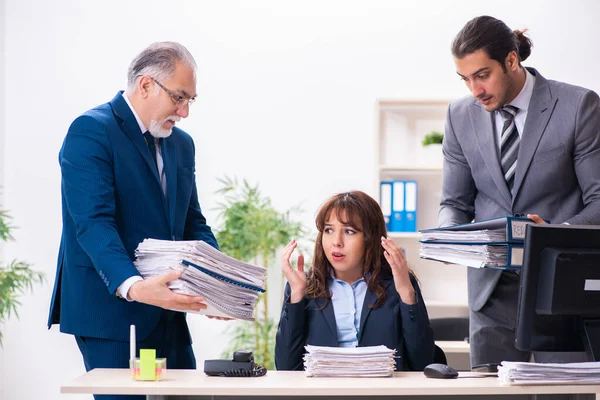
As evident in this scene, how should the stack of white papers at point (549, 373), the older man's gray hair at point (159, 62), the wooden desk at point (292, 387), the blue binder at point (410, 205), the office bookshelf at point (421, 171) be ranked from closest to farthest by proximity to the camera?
1. the wooden desk at point (292, 387)
2. the stack of white papers at point (549, 373)
3. the older man's gray hair at point (159, 62)
4. the blue binder at point (410, 205)
5. the office bookshelf at point (421, 171)

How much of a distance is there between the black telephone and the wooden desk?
0.09 feet

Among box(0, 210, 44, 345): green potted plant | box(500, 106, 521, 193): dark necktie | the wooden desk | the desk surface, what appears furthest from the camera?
box(0, 210, 44, 345): green potted plant

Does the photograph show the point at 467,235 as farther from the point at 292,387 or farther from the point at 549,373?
the point at 292,387

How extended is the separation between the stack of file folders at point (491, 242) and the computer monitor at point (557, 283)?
174 millimetres

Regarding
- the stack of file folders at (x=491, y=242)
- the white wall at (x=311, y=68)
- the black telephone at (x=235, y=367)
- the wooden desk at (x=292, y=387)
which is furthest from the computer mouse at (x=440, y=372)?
the white wall at (x=311, y=68)

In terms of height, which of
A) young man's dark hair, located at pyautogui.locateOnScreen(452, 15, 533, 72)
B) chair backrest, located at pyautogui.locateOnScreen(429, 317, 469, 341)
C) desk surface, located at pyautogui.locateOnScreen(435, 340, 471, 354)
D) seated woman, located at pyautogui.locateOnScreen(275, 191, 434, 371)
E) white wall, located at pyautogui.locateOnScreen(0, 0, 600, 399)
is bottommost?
desk surface, located at pyautogui.locateOnScreen(435, 340, 471, 354)

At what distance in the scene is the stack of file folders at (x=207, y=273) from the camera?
2.06m

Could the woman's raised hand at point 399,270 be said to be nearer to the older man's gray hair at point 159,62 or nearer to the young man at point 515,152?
the young man at point 515,152

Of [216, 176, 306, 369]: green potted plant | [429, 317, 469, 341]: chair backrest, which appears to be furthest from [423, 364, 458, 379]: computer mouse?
[216, 176, 306, 369]: green potted plant

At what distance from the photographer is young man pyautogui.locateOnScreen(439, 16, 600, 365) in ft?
8.23

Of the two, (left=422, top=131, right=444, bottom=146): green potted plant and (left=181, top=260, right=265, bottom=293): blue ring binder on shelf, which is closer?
(left=181, top=260, right=265, bottom=293): blue ring binder on shelf

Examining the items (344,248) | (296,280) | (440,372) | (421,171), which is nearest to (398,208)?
(421,171)

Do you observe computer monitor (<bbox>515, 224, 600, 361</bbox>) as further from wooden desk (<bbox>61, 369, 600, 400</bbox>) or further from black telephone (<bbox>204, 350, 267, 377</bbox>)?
black telephone (<bbox>204, 350, 267, 377</bbox>)

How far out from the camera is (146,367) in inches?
77.0
